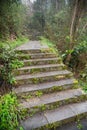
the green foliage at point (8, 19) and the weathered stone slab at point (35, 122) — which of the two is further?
the green foliage at point (8, 19)

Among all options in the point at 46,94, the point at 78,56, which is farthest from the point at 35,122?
the point at 78,56

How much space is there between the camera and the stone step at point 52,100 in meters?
3.30

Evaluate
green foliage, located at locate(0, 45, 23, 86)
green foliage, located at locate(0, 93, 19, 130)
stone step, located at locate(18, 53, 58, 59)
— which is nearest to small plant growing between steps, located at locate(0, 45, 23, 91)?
green foliage, located at locate(0, 45, 23, 86)

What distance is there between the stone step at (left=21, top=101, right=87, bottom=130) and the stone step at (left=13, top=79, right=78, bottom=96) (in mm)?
590

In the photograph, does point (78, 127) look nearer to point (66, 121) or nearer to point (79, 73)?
point (66, 121)

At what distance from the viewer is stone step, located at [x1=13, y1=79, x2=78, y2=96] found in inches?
141

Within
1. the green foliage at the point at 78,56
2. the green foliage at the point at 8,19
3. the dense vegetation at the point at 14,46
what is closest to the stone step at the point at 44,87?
the dense vegetation at the point at 14,46

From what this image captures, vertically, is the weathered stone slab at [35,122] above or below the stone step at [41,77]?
below

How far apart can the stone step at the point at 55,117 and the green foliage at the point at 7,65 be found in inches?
43.6

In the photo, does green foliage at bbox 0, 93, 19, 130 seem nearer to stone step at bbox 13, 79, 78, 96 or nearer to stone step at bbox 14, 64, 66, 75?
stone step at bbox 13, 79, 78, 96

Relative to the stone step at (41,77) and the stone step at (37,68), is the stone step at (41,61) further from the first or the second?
the stone step at (41,77)

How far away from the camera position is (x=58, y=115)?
3230 millimetres

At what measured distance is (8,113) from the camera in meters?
2.78

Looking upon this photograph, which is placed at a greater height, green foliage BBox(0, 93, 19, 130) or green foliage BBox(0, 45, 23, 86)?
green foliage BBox(0, 45, 23, 86)
